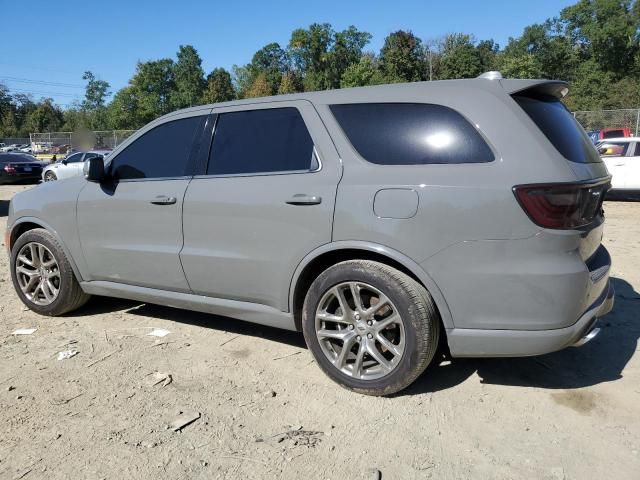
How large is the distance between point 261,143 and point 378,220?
1085 millimetres

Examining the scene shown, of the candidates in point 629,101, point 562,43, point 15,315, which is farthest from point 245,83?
point 15,315

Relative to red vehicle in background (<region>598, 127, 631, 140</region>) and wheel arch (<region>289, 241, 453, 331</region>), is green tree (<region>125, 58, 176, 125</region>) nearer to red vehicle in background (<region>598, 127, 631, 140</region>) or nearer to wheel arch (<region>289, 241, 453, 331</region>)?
red vehicle in background (<region>598, 127, 631, 140</region>)

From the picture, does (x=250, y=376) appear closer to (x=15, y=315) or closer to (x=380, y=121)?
(x=380, y=121)

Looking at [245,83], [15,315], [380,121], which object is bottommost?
[15,315]

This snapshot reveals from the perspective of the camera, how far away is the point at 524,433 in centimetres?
278

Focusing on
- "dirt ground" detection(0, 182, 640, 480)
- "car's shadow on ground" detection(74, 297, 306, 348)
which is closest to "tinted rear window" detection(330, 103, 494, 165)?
"dirt ground" detection(0, 182, 640, 480)

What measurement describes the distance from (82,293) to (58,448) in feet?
6.89

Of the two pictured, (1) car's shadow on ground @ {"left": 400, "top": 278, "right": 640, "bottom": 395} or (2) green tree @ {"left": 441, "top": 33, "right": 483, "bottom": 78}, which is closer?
(1) car's shadow on ground @ {"left": 400, "top": 278, "right": 640, "bottom": 395}

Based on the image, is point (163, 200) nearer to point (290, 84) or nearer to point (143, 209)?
point (143, 209)

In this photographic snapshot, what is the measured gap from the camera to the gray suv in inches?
106

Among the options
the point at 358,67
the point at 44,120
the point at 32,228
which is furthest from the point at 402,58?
the point at 32,228

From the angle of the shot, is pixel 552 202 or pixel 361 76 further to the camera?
pixel 361 76

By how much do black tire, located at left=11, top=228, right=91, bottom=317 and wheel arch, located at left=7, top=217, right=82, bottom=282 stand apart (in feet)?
0.12

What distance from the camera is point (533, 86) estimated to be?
9.93 ft
